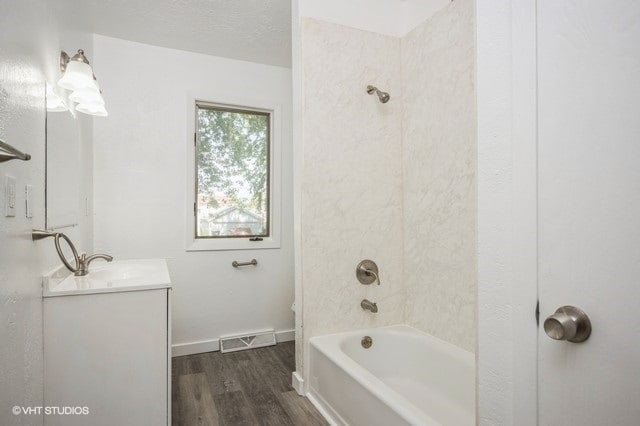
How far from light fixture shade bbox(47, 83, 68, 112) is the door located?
189 cm

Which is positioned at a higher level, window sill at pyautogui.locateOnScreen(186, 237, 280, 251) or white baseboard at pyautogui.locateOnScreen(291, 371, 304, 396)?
window sill at pyautogui.locateOnScreen(186, 237, 280, 251)

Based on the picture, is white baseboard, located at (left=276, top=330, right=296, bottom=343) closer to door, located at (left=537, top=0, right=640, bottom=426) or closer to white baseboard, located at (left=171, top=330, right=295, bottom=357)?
white baseboard, located at (left=171, top=330, right=295, bottom=357)

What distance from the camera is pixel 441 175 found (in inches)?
77.9

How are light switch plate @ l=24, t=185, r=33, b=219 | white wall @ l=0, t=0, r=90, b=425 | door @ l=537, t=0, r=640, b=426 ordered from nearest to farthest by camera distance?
door @ l=537, t=0, r=640, b=426
white wall @ l=0, t=0, r=90, b=425
light switch plate @ l=24, t=185, r=33, b=219

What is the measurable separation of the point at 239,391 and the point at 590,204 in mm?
2185

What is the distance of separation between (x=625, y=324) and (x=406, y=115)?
183cm

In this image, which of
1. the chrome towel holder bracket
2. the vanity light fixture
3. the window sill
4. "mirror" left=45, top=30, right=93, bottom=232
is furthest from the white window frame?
the chrome towel holder bracket

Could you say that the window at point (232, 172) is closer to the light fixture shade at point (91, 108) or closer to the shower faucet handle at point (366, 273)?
the light fixture shade at point (91, 108)

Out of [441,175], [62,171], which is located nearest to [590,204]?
[441,175]

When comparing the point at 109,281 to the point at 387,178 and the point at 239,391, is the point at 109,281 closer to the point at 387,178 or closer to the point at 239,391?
the point at 239,391

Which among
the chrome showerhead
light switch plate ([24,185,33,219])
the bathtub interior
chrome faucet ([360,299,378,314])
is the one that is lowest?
the bathtub interior

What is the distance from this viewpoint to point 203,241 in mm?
2893

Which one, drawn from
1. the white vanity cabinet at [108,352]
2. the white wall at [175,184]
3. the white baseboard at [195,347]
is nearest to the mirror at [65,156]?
the white wall at [175,184]

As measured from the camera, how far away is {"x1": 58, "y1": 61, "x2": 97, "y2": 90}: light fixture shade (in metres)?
1.62
